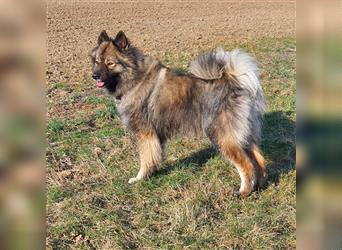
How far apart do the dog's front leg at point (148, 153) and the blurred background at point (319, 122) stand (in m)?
3.54

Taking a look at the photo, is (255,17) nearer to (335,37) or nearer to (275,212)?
(275,212)

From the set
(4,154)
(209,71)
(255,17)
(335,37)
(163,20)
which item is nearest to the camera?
(4,154)

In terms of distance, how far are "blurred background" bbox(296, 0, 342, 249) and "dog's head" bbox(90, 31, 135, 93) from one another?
12.7 ft

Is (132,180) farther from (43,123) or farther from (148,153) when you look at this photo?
(43,123)

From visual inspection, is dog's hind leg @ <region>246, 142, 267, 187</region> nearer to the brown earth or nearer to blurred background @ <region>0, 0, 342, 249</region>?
blurred background @ <region>0, 0, 342, 249</region>

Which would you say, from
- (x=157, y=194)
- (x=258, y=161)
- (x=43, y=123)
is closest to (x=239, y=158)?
(x=258, y=161)

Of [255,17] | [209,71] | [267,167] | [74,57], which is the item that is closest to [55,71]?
[74,57]

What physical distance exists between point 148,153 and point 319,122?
3.82m

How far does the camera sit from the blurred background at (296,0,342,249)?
111 centimetres

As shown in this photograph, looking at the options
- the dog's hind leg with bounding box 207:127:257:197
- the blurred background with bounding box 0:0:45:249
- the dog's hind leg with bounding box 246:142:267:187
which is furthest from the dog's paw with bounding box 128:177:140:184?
the blurred background with bounding box 0:0:45:249

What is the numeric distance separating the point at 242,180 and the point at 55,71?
590 cm

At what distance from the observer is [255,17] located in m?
21.1

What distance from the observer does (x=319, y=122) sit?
3.84 feet

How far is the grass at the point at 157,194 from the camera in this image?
3.55 m
